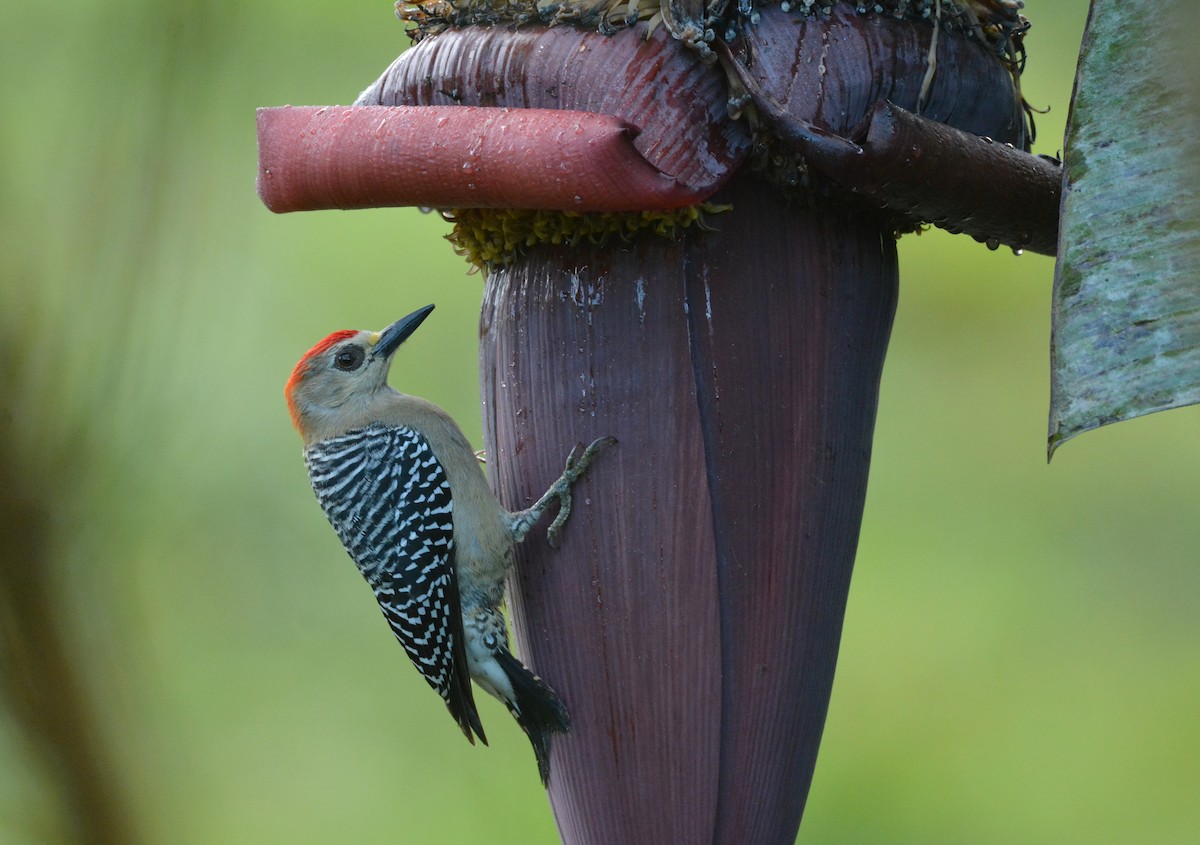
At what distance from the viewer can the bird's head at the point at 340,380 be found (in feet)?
6.66

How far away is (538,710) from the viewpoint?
4.51 feet

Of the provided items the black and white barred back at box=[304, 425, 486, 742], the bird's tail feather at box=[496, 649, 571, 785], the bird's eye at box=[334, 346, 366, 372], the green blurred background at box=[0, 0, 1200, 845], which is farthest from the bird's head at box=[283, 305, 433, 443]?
the bird's tail feather at box=[496, 649, 571, 785]

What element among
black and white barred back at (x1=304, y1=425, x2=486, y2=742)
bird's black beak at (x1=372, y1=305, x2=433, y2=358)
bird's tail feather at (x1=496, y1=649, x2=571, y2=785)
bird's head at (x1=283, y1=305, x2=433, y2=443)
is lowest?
bird's tail feather at (x1=496, y1=649, x2=571, y2=785)

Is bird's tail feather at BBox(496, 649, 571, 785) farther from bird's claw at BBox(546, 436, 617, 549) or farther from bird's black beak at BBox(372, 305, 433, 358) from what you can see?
bird's black beak at BBox(372, 305, 433, 358)

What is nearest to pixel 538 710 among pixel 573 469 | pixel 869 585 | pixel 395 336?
pixel 573 469

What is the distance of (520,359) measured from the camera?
1.32 metres

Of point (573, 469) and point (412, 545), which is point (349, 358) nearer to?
point (412, 545)

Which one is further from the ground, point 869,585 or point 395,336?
point 395,336

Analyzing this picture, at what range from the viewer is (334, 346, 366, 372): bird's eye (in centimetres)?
204

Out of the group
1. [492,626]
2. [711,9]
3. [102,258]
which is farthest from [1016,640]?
[102,258]

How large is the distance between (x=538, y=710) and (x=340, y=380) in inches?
34.5

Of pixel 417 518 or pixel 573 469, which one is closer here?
pixel 573 469

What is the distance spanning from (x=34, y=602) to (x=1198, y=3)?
3.48 ft

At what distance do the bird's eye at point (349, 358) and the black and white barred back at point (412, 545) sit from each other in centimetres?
17
